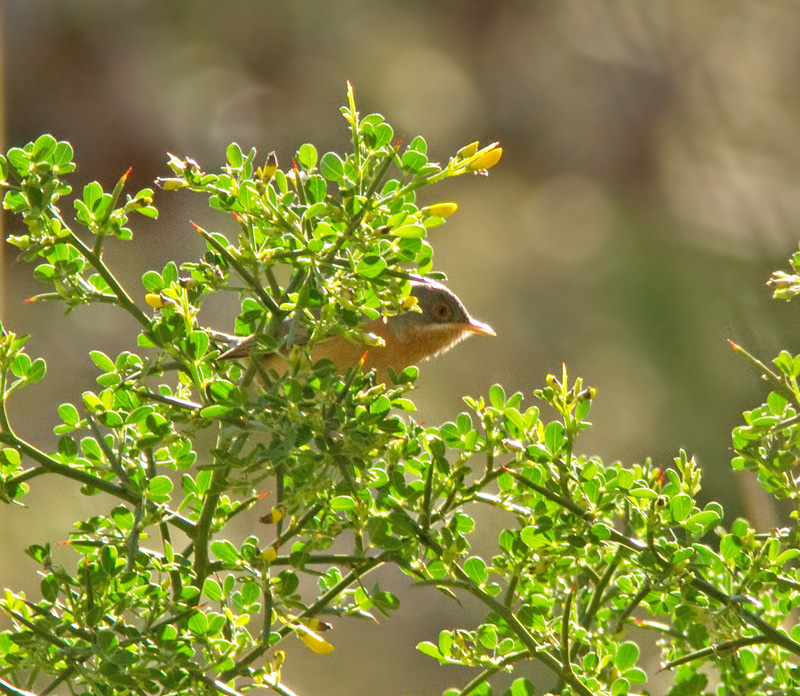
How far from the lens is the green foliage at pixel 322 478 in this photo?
48.7 inches

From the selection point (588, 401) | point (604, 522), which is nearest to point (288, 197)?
point (588, 401)

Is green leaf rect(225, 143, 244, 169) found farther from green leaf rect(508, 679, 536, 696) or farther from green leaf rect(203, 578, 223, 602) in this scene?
green leaf rect(508, 679, 536, 696)

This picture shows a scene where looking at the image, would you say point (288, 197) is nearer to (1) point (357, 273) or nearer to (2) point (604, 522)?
(1) point (357, 273)

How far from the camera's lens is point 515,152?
9.19m

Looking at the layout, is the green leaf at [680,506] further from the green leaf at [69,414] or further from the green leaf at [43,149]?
the green leaf at [43,149]

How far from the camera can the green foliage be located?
124 cm

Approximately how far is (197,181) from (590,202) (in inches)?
317

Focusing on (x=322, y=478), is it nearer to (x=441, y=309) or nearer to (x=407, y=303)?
(x=407, y=303)

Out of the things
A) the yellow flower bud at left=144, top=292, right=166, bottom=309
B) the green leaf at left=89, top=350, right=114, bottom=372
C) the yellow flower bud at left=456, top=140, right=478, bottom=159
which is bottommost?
the green leaf at left=89, top=350, right=114, bottom=372

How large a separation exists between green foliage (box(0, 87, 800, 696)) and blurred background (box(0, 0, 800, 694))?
4.29 m

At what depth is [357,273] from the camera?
1.25 m

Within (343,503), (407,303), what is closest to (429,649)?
(343,503)

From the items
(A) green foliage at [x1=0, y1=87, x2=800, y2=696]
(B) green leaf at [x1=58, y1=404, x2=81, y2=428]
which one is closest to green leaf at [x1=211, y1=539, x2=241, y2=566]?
(A) green foliage at [x1=0, y1=87, x2=800, y2=696]

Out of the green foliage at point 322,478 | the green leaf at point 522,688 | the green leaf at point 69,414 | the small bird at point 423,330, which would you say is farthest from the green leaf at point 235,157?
the small bird at point 423,330
